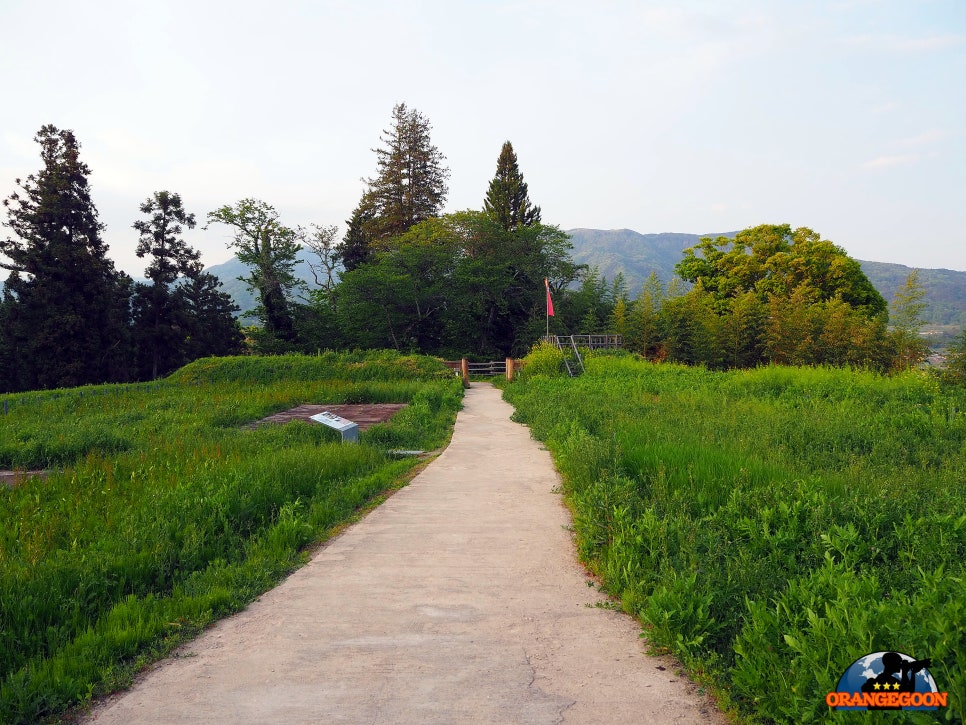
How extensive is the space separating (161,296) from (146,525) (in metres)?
41.5

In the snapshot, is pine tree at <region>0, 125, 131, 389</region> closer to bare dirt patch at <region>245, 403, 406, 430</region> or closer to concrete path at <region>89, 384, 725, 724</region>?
bare dirt patch at <region>245, 403, 406, 430</region>

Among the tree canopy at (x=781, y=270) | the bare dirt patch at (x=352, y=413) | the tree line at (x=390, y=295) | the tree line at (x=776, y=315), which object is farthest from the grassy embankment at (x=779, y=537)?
the tree canopy at (x=781, y=270)

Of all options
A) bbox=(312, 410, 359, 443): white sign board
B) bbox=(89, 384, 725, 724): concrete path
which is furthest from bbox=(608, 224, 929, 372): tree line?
bbox=(89, 384, 725, 724): concrete path

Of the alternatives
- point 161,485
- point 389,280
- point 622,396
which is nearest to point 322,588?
point 161,485

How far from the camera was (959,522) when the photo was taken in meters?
4.46

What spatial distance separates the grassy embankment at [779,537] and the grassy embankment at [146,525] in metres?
2.88

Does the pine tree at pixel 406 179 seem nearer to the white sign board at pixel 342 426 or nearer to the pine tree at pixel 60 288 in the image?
the pine tree at pixel 60 288

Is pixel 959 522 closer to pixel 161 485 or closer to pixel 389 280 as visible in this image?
pixel 161 485

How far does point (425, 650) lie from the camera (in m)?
3.58

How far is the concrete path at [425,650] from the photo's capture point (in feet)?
9.86

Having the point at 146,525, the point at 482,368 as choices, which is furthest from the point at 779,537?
the point at 482,368

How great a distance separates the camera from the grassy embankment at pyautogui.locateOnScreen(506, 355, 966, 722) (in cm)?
278

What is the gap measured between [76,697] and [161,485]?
Result: 4.23m

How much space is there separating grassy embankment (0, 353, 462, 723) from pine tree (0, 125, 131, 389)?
79.9ft
